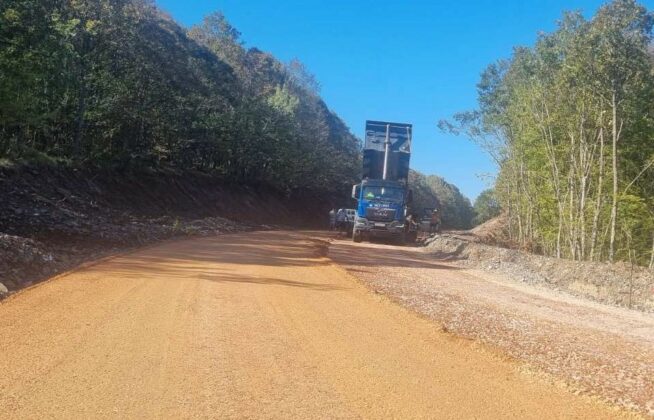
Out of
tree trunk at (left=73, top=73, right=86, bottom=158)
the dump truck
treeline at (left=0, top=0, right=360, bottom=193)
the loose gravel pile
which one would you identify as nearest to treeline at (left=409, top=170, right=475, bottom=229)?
treeline at (left=0, top=0, right=360, bottom=193)

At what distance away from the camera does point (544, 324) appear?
9180mm

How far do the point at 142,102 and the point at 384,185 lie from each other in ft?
56.0

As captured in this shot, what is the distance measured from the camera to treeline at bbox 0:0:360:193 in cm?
1862

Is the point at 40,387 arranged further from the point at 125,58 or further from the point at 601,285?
the point at 125,58

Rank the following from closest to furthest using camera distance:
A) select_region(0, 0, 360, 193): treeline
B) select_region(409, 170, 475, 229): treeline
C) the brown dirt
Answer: the brown dirt, select_region(0, 0, 360, 193): treeline, select_region(409, 170, 475, 229): treeline

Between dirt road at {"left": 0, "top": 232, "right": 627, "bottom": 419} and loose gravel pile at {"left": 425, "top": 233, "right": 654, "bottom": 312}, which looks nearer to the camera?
dirt road at {"left": 0, "top": 232, "right": 627, "bottom": 419}

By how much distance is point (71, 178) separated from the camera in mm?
27188

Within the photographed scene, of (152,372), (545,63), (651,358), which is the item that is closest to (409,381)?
(152,372)

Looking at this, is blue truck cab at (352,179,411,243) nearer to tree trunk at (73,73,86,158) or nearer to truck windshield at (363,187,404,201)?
truck windshield at (363,187,404,201)

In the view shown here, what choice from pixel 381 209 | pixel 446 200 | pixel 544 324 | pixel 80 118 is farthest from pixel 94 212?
pixel 446 200

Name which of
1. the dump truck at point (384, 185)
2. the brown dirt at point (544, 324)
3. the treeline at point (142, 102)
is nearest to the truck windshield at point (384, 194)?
the dump truck at point (384, 185)

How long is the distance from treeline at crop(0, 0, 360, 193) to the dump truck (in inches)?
567

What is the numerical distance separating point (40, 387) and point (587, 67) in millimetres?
19642

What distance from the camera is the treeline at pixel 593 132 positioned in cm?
1866
